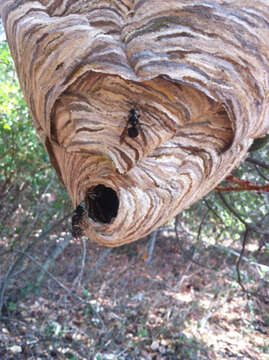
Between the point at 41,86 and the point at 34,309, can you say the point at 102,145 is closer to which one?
the point at 41,86

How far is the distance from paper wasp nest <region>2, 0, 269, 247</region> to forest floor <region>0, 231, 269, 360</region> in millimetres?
1882

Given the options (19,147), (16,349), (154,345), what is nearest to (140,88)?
(19,147)

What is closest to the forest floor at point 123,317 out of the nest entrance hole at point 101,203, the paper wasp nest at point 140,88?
the nest entrance hole at point 101,203

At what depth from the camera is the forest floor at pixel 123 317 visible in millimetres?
3605

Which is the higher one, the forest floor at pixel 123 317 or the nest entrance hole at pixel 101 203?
the nest entrance hole at pixel 101 203

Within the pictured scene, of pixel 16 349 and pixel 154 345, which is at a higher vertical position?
pixel 16 349

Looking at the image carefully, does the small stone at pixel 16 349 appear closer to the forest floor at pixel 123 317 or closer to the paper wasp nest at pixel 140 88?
the forest floor at pixel 123 317

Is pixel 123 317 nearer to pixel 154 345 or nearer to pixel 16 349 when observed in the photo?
pixel 154 345

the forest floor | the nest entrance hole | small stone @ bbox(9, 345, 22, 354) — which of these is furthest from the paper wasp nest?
small stone @ bbox(9, 345, 22, 354)

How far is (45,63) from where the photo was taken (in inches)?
46.4

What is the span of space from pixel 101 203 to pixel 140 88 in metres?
0.62

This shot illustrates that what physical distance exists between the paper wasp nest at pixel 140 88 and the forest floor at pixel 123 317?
1.88m

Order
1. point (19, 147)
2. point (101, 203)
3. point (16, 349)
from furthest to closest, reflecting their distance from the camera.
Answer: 1. point (19, 147)
2. point (16, 349)
3. point (101, 203)

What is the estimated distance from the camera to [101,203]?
1544mm
